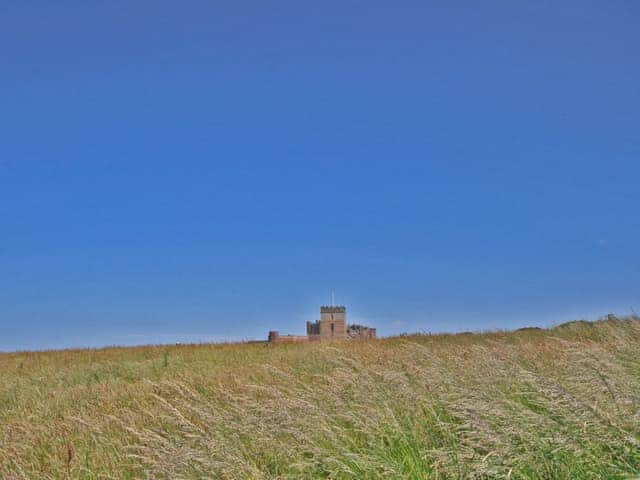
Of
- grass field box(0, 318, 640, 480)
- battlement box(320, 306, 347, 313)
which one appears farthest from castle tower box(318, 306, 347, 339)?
grass field box(0, 318, 640, 480)

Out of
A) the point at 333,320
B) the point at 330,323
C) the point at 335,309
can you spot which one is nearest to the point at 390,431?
the point at 330,323

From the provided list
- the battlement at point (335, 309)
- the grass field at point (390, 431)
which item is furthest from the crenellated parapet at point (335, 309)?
the grass field at point (390, 431)

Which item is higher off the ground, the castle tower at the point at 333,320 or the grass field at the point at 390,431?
the castle tower at the point at 333,320

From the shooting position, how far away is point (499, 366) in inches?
272

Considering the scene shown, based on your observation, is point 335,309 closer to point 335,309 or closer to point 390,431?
point 335,309

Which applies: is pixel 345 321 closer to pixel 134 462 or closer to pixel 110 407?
pixel 110 407

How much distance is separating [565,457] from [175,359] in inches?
540

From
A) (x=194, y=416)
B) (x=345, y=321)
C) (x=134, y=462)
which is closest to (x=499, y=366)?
(x=194, y=416)

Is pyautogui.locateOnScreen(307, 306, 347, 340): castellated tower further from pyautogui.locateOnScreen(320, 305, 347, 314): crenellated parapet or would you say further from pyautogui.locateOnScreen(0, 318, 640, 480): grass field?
pyautogui.locateOnScreen(0, 318, 640, 480): grass field

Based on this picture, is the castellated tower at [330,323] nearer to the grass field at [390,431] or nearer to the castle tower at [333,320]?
the castle tower at [333,320]

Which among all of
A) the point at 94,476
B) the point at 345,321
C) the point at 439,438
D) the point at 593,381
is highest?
the point at 345,321

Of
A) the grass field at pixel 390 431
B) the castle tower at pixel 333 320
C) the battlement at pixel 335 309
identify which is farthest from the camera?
the battlement at pixel 335 309

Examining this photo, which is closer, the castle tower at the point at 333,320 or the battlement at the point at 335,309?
the castle tower at the point at 333,320

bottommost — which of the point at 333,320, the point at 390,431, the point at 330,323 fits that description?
the point at 390,431
